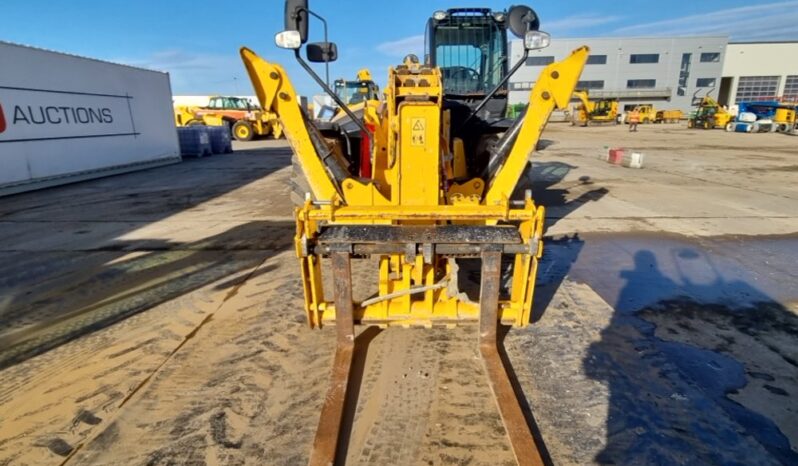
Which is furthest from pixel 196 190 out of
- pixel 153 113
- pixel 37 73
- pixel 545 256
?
pixel 545 256

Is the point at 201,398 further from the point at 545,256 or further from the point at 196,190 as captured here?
the point at 196,190

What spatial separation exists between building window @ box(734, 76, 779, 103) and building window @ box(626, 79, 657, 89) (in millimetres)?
11557

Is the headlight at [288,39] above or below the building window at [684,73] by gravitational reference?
below

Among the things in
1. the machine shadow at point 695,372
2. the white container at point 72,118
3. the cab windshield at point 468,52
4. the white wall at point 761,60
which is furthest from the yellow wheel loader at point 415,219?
the white wall at point 761,60

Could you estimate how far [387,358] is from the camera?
3002 millimetres

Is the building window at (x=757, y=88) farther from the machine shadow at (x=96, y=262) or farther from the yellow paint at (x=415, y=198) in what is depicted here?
the yellow paint at (x=415, y=198)

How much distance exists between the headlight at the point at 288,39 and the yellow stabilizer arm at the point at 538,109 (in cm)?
182

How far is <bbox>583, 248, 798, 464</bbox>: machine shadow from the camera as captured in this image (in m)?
2.20

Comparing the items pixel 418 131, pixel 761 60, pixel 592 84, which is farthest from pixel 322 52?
pixel 761 60

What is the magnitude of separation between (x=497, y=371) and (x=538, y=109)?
1.99 meters

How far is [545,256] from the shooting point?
5098 mm

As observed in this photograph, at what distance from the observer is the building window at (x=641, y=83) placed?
52.7 metres

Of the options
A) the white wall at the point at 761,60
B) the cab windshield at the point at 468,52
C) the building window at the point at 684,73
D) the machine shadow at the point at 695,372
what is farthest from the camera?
the building window at the point at 684,73

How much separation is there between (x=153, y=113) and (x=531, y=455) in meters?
15.8
